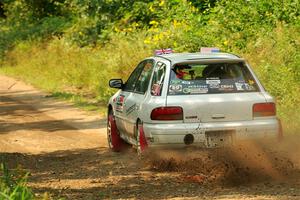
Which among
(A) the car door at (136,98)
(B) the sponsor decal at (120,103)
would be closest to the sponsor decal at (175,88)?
(A) the car door at (136,98)

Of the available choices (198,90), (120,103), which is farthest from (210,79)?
(120,103)

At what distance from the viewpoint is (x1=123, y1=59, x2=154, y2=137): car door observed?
10.4 metres

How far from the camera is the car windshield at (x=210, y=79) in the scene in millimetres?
9719

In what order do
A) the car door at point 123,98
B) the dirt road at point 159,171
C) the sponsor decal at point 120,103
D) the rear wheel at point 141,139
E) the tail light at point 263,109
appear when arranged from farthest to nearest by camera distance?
the sponsor decal at point 120,103, the car door at point 123,98, the rear wheel at point 141,139, the tail light at point 263,109, the dirt road at point 159,171

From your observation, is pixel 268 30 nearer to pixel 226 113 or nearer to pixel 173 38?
pixel 173 38

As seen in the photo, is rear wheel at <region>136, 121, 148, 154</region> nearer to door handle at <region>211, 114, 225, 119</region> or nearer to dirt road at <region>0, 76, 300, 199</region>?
dirt road at <region>0, 76, 300, 199</region>

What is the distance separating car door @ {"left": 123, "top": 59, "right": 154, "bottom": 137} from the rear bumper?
2.54ft

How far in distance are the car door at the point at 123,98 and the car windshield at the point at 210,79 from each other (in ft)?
4.64

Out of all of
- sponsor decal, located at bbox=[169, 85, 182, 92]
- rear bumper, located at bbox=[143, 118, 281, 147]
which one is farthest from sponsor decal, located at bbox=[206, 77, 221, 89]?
rear bumper, located at bbox=[143, 118, 281, 147]

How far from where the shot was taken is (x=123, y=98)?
1141cm

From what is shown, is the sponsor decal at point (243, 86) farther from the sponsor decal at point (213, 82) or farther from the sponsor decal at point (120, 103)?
the sponsor decal at point (120, 103)

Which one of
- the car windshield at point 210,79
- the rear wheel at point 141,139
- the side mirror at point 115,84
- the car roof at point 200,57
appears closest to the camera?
the car windshield at point 210,79

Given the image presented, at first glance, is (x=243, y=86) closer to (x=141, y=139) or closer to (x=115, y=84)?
(x=141, y=139)

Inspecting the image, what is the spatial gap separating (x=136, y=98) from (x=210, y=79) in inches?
50.8
